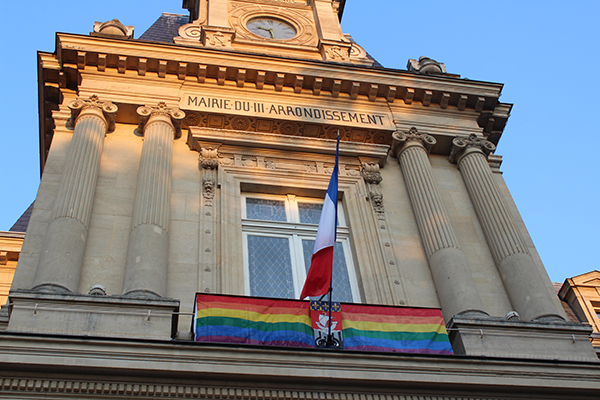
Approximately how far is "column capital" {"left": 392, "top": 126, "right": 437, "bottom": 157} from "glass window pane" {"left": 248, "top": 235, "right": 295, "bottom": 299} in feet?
13.5

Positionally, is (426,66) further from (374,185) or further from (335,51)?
(374,185)

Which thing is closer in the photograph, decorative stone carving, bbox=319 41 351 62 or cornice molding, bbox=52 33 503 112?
cornice molding, bbox=52 33 503 112

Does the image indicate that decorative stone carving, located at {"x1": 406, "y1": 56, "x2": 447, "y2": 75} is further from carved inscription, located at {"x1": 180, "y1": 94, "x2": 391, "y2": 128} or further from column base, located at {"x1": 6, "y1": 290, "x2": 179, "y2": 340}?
column base, located at {"x1": 6, "y1": 290, "x2": 179, "y2": 340}

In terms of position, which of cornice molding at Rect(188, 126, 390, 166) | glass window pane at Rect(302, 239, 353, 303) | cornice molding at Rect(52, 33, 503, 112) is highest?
cornice molding at Rect(52, 33, 503, 112)

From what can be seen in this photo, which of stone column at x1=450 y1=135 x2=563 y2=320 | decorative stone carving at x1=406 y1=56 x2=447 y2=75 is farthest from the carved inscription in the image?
decorative stone carving at x1=406 y1=56 x2=447 y2=75

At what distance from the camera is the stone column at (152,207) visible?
1242 cm

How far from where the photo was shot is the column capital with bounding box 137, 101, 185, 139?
52.9 ft

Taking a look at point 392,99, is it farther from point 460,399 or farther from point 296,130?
point 460,399

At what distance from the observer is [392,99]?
18.4 m

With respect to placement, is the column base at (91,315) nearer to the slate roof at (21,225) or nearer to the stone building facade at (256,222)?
the stone building facade at (256,222)

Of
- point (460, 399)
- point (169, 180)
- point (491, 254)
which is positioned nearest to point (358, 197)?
point (491, 254)

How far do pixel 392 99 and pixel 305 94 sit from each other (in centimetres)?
226

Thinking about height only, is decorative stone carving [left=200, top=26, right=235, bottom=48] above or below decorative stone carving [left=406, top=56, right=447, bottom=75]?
above

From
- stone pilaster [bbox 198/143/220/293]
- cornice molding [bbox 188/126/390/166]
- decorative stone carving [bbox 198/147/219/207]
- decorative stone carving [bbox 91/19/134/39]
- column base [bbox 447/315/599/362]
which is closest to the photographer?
column base [bbox 447/315/599/362]
